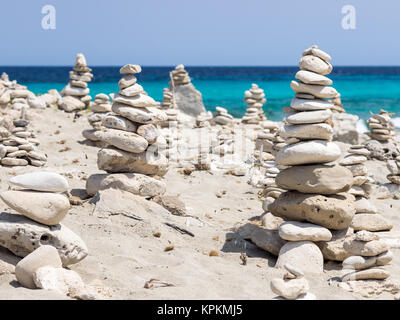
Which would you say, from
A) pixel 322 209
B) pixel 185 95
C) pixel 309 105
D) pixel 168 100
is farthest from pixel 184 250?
pixel 185 95

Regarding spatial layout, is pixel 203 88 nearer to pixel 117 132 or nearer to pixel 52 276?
pixel 117 132

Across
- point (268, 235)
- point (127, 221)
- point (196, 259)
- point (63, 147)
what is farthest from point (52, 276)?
point (63, 147)

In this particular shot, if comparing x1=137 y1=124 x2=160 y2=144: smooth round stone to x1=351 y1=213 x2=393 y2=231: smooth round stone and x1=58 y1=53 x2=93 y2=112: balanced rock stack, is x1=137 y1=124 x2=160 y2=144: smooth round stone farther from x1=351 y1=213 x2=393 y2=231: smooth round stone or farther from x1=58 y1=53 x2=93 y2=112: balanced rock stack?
x1=58 y1=53 x2=93 y2=112: balanced rock stack

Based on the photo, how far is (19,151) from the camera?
40.6 ft

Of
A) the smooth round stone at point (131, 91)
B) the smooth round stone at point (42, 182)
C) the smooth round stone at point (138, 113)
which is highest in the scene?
the smooth round stone at point (131, 91)

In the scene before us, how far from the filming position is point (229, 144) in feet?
55.0

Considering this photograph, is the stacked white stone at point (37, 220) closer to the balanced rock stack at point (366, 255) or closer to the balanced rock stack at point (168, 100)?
the balanced rock stack at point (366, 255)

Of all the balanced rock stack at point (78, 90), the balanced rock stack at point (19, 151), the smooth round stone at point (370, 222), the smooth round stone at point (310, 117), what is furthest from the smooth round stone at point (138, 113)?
the balanced rock stack at point (78, 90)

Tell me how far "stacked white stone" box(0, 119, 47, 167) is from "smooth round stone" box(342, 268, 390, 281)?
8.35 m

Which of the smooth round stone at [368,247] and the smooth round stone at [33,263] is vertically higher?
the smooth round stone at [33,263]

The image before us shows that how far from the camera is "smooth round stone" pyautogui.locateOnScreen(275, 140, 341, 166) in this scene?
802 centimetres

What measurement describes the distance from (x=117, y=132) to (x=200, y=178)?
12.4 ft

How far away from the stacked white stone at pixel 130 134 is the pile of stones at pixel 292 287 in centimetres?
511

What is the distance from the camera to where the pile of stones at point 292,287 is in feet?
18.0
